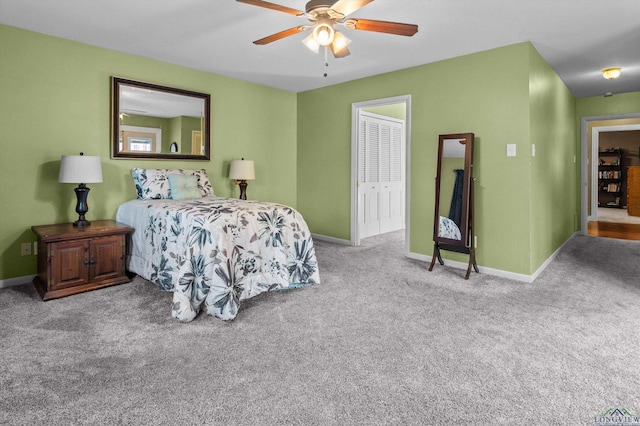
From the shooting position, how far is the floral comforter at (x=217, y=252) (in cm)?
274

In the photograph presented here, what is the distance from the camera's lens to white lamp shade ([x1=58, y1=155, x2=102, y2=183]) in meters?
3.38

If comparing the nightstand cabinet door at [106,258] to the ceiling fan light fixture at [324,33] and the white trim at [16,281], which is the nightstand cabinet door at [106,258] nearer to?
the white trim at [16,281]

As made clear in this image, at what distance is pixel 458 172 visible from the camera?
399cm

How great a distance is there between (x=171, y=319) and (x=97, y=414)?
1.07 meters

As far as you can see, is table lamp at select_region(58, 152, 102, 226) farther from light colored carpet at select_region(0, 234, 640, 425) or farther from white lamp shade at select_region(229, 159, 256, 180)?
white lamp shade at select_region(229, 159, 256, 180)

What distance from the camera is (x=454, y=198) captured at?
158 inches

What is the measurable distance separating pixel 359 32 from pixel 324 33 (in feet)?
3.64

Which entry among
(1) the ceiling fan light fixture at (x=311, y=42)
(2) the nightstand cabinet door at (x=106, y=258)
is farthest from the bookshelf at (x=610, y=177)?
(2) the nightstand cabinet door at (x=106, y=258)

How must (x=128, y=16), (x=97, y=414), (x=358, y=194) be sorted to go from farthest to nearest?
(x=358, y=194)
(x=128, y=16)
(x=97, y=414)

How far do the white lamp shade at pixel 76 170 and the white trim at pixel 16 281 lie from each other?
105 centimetres

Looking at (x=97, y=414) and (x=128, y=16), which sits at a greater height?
→ (x=128, y=16)

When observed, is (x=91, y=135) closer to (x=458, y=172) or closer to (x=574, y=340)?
(x=458, y=172)

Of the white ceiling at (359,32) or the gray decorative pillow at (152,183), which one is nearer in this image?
the white ceiling at (359,32)

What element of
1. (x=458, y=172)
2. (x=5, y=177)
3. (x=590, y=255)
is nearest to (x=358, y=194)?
(x=458, y=172)
